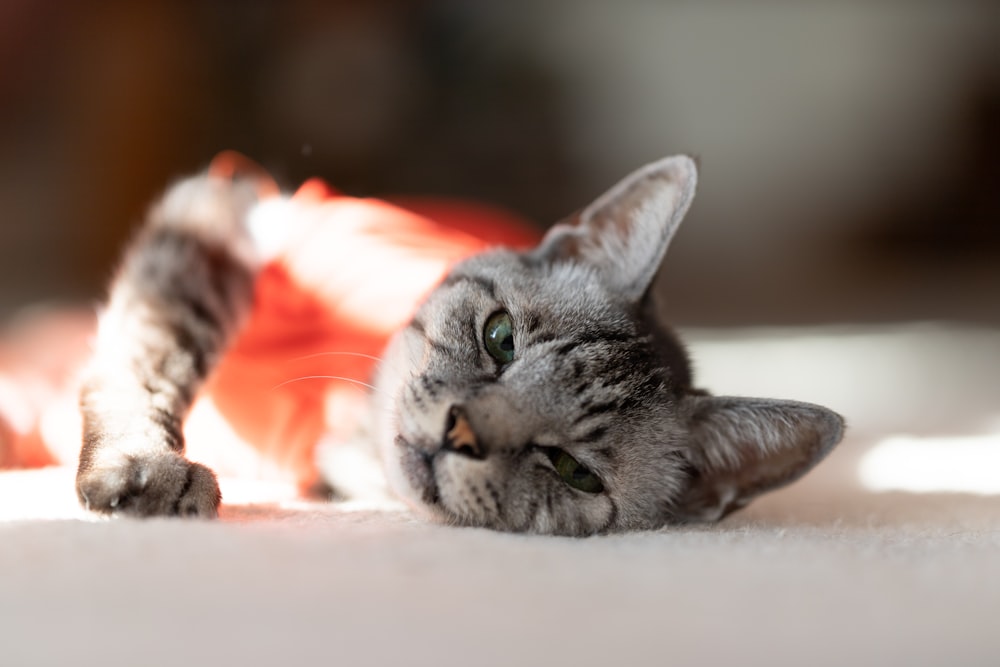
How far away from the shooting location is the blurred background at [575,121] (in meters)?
4.95

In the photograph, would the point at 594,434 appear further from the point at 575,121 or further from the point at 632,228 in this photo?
the point at 575,121

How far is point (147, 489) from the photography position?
3.76 ft

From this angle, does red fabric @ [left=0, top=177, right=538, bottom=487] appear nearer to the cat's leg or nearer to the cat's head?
the cat's leg

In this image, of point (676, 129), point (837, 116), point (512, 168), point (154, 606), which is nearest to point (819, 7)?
point (837, 116)

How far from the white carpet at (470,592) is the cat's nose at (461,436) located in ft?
0.35

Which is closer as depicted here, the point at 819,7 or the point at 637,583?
the point at 637,583

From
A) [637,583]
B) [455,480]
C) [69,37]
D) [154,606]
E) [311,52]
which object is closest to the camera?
[154,606]

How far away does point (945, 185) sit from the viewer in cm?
630

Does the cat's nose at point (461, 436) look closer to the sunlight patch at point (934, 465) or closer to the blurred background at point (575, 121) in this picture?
the sunlight patch at point (934, 465)

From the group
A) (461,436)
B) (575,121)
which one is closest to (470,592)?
(461,436)

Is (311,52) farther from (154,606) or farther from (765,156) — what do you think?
(154,606)

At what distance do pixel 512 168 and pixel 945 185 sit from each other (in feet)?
10.2

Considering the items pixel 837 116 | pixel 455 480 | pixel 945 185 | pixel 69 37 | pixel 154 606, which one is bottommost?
pixel 154 606

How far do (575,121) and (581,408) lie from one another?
5.17 metres
